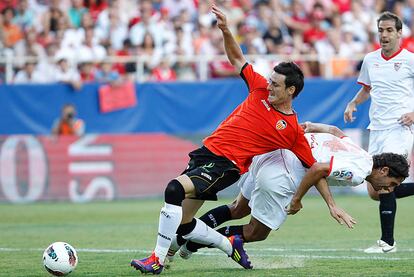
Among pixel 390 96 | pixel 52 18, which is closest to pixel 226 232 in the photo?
pixel 390 96

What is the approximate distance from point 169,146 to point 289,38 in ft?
15.3

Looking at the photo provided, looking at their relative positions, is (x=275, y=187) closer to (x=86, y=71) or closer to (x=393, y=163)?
(x=393, y=163)

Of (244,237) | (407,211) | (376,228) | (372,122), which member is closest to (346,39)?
(407,211)

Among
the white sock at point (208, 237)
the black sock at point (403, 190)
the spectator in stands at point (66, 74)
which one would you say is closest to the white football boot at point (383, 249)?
the black sock at point (403, 190)

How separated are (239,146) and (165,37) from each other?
12.8 meters

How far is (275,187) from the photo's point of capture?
9.03 meters

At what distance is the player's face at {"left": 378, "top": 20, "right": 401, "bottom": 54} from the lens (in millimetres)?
10766

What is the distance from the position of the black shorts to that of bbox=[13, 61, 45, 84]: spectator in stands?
12.3 m

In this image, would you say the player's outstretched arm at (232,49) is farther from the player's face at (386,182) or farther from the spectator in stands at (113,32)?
the spectator in stands at (113,32)

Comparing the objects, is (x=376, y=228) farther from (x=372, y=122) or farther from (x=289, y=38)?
(x=289, y=38)

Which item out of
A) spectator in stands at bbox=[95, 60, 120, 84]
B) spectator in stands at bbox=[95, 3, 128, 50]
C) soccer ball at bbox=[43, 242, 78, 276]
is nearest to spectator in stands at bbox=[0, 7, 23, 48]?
spectator in stands at bbox=[95, 3, 128, 50]

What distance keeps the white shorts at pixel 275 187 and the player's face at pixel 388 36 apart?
2466 mm

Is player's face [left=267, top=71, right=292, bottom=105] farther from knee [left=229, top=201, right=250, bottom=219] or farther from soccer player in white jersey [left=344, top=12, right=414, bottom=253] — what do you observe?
soccer player in white jersey [left=344, top=12, right=414, bottom=253]

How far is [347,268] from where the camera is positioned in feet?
28.6
